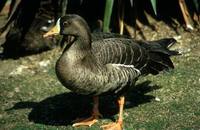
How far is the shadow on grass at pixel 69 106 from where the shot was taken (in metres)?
8.31

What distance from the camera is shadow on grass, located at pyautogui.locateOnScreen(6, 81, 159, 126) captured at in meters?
8.31

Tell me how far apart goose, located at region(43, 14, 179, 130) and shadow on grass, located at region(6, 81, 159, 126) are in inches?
17.0

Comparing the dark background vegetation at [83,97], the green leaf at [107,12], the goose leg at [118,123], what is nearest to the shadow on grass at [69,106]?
the dark background vegetation at [83,97]

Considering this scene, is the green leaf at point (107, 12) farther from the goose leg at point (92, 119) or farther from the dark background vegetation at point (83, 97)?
the goose leg at point (92, 119)

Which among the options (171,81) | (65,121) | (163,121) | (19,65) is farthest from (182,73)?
(19,65)

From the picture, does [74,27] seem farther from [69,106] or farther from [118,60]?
[69,106]

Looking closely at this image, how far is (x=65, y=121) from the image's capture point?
26.9ft

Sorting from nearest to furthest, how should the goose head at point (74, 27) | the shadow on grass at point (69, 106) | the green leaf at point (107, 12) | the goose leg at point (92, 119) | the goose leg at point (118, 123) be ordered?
the goose head at point (74, 27), the goose leg at point (118, 123), the goose leg at point (92, 119), the shadow on grass at point (69, 106), the green leaf at point (107, 12)

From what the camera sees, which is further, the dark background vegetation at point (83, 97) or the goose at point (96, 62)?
the dark background vegetation at point (83, 97)

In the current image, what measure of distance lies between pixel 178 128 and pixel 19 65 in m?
4.00

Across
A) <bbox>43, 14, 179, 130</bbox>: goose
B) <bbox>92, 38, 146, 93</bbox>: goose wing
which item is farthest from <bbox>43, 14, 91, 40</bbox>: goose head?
<bbox>92, 38, 146, 93</bbox>: goose wing

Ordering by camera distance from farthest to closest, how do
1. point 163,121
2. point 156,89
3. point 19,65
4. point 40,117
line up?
→ point 19,65 → point 156,89 → point 40,117 → point 163,121

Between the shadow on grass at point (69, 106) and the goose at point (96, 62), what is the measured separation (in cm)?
43

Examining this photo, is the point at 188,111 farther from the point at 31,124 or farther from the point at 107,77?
the point at 31,124
